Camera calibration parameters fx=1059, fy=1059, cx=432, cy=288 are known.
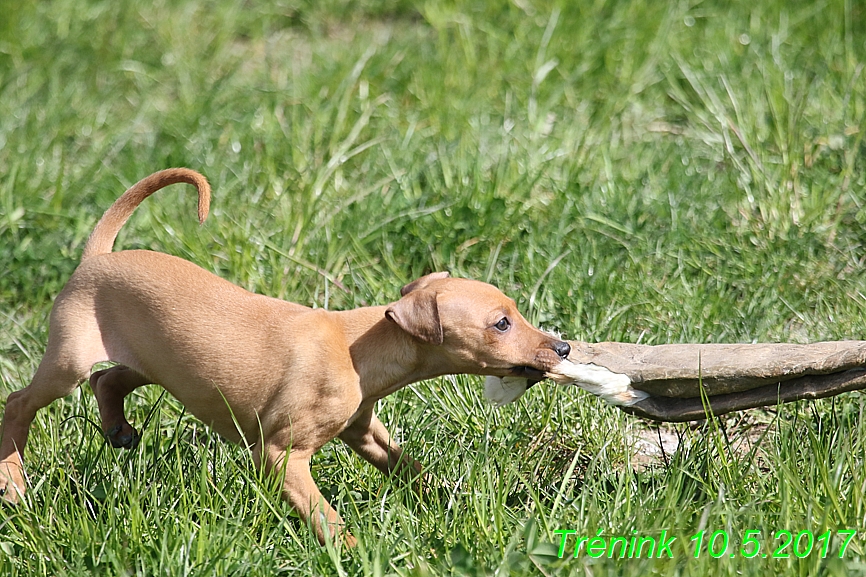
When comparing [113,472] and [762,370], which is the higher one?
[762,370]

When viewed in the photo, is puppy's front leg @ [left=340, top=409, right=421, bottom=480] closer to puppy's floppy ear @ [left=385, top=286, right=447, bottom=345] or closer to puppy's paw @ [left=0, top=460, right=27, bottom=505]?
puppy's floppy ear @ [left=385, top=286, right=447, bottom=345]

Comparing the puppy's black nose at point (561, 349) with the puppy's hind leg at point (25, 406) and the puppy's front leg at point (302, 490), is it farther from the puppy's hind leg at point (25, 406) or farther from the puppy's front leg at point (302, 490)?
the puppy's hind leg at point (25, 406)

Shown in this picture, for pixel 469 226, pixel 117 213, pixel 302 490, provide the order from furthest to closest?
pixel 469 226, pixel 117 213, pixel 302 490

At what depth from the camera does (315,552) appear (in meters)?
3.67

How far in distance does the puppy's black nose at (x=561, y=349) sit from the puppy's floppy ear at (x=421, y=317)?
1.35 ft

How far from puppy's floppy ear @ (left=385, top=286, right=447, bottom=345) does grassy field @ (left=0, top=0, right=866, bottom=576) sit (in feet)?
1.88

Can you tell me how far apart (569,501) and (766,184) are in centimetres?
284

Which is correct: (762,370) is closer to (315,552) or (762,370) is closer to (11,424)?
(315,552)

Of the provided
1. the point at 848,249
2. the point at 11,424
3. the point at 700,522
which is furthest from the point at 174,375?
the point at 848,249

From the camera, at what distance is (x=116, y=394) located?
4535 millimetres

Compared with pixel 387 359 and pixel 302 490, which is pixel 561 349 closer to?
pixel 387 359

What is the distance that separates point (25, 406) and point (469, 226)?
2541 mm

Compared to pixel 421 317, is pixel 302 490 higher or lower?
lower

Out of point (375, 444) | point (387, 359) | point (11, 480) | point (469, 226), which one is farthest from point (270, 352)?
point (469, 226)
